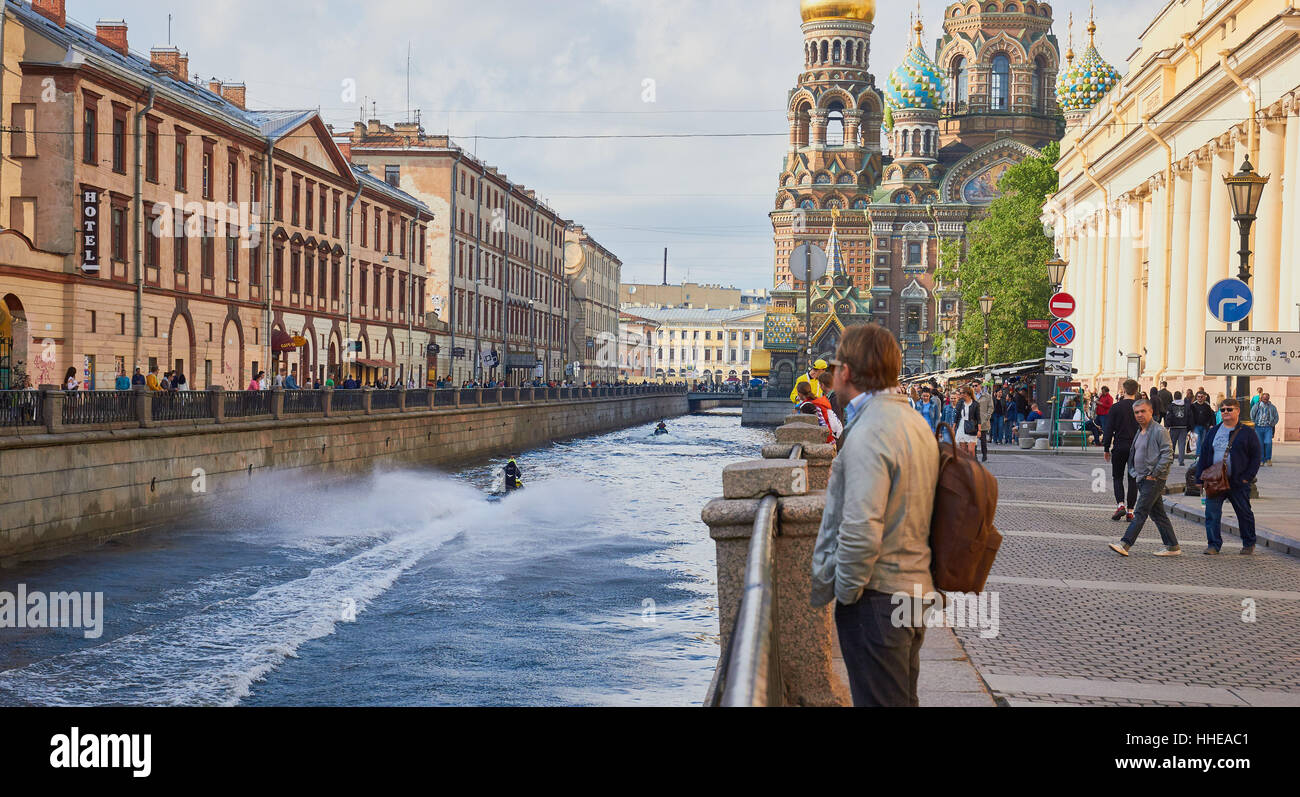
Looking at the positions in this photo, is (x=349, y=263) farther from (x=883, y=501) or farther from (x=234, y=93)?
(x=883, y=501)

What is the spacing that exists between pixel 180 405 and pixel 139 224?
1297cm

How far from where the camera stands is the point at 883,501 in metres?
5.12

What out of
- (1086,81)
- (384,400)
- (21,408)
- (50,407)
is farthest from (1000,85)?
(21,408)

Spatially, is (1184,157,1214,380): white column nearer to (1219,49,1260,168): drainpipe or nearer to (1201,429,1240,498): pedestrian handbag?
(1219,49,1260,168): drainpipe

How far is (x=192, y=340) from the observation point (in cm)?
4312

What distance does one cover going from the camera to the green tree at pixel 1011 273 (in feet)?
229

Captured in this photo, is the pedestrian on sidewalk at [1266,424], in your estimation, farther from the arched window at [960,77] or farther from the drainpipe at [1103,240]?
the arched window at [960,77]

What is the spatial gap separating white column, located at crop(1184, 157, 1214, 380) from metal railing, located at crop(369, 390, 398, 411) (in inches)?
979

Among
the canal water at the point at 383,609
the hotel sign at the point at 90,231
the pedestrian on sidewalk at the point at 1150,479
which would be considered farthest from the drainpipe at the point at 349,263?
the pedestrian on sidewalk at the point at 1150,479

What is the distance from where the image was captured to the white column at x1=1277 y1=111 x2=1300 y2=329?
32469mm

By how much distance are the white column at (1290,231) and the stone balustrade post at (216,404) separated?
24.4m

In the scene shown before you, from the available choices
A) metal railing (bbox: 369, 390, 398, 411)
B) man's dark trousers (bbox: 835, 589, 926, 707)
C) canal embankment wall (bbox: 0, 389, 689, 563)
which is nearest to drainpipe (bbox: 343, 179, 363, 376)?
canal embankment wall (bbox: 0, 389, 689, 563)
